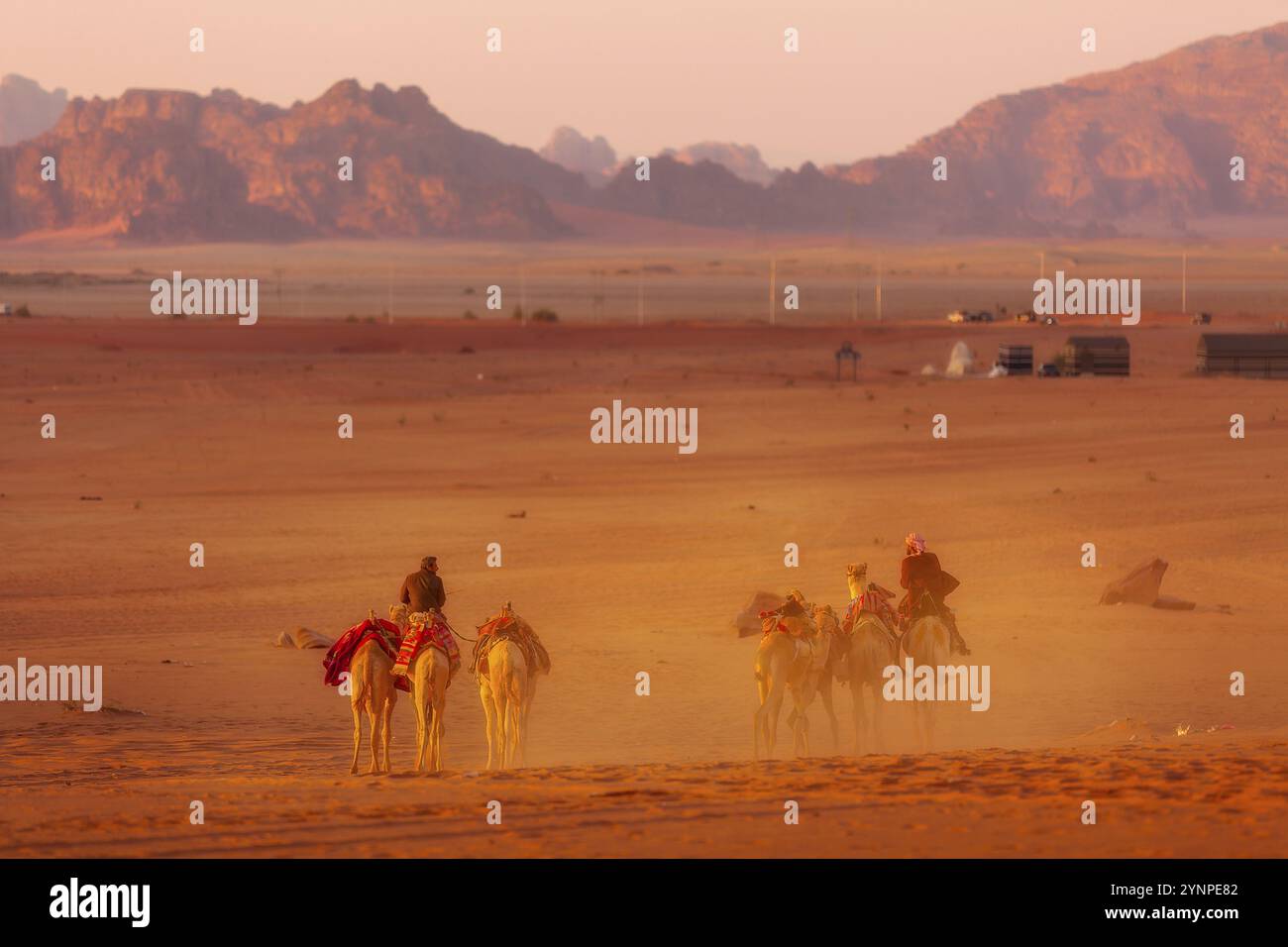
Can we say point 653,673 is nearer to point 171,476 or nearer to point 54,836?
point 54,836

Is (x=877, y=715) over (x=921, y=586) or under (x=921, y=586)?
under

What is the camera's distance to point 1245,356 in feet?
197

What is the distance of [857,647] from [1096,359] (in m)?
47.0

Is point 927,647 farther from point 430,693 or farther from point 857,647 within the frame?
point 430,693

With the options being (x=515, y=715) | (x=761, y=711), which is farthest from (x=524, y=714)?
(x=761, y=711)

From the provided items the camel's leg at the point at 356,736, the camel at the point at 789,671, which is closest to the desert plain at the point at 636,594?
the camel at the point at 789,671

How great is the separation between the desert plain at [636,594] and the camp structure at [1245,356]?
231cm

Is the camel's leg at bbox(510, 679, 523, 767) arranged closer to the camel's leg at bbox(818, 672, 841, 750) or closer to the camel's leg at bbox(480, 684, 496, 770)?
the camel's leg at bbox(480, 684, 496, 770)

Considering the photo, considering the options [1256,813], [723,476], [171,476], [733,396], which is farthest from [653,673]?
[733,396]

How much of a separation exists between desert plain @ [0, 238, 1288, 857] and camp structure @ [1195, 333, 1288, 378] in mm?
2309

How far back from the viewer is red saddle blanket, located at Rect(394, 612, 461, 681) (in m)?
14.7
